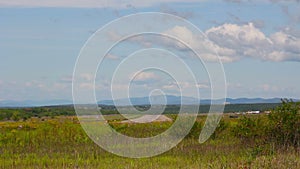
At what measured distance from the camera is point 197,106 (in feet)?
53.9

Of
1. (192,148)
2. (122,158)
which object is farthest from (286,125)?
(122,158)

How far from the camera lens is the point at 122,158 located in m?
16.7

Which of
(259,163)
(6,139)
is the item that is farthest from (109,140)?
(259,163)

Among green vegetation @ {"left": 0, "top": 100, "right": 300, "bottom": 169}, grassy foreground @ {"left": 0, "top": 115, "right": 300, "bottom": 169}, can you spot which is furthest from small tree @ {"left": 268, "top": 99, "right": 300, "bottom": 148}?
grassy foreground @ {"left": 0, "top": 115, "right": 300, "bottom": 169}

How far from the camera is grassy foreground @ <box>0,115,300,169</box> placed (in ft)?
43.4

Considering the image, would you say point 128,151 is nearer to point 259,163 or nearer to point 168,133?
point 168,133

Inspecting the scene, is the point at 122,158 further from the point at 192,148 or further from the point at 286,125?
the point at 286,125

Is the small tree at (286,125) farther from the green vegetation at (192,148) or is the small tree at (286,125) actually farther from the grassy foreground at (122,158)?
the grassy foreground at (122,158)

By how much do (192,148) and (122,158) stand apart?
3.13 metres

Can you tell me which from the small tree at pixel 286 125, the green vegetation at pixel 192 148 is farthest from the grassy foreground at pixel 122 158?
the small tree at pixel 286 125

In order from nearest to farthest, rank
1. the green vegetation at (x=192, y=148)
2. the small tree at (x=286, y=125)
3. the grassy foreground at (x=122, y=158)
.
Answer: the grassy foreground at (x=122, y=158) < the green vegetation at (x=192, y=148) < the small tree at (x=286, y=125)

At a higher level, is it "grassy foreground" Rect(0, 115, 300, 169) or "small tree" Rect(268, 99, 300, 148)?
"small tree" Rect(268, 99, 300, 148)

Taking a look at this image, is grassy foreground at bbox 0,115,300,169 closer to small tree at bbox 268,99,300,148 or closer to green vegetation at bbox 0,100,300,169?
green vegetation at bbox 0,100,300,169

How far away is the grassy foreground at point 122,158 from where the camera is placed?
1323cm
